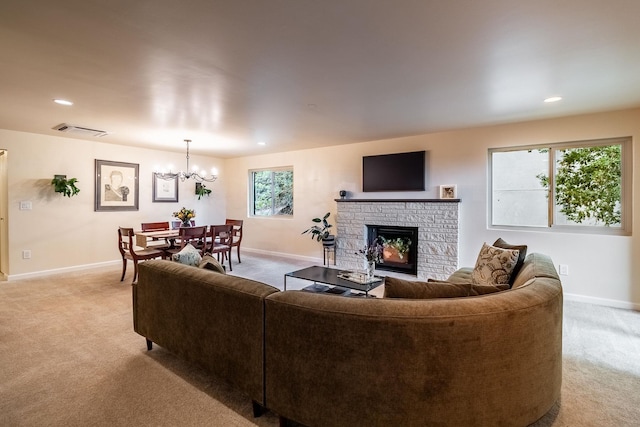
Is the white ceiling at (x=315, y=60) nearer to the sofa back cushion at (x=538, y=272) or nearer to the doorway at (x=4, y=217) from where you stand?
the doorway at (x=4, y=217)

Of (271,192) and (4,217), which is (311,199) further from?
(4,217)

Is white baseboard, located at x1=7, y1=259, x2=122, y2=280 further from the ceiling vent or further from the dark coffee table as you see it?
the dark coffee table

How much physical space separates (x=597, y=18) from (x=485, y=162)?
273 centimetres

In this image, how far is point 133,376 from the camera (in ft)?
7.19

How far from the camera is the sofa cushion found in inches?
65.8

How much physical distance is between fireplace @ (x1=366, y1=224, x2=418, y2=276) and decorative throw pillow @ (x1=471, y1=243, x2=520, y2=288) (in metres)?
2.07

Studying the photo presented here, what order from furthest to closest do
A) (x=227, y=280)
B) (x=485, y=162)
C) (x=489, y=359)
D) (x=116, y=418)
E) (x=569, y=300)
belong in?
1. (x=485, y=162)
2. (x=569, y=300)
3. (x=227, y=280)
4. (x=116, y=418)
5. (x=489, y=359)

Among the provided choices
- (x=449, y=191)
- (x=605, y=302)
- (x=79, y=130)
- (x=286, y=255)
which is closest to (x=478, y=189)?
(x=449, y=191)

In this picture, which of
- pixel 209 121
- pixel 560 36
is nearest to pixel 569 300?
pixel 560 36

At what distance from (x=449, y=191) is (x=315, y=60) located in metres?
3.16

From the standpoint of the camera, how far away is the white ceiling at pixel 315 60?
5.82ft

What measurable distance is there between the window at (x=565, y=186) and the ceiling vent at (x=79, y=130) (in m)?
5.85

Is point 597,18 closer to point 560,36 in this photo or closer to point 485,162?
point 560,36

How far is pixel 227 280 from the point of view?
1.92 m
